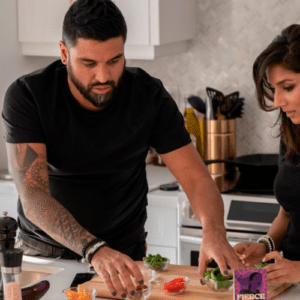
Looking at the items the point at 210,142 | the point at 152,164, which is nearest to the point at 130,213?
the point at 210,142

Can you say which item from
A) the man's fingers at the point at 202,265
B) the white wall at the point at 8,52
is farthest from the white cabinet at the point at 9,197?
the man's fingers at the point at 202,265

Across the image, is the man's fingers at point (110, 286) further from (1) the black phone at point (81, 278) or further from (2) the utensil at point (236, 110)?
(2) the utensil at point (236, 110)

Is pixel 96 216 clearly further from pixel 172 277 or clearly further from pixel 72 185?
pixel 172 277

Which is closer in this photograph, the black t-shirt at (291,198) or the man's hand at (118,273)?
the man's hand at (118,273)

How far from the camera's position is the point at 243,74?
3.92 metres

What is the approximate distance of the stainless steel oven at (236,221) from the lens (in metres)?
3.24

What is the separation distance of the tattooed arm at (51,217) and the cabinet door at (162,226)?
129cm

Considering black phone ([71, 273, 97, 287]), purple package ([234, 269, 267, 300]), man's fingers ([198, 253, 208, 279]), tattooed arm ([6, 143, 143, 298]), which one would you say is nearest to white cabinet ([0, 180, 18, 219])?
tattooed arm ([6, 143, 143, 298])

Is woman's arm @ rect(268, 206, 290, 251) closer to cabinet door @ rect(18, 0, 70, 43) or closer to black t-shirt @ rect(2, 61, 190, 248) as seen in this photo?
black t-shirt @ rect(2, 61, 190, 248)

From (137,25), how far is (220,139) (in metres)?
0.76

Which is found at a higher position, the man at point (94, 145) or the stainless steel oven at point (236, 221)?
the man at point (94, 145)

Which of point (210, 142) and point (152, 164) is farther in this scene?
point (152, 164)

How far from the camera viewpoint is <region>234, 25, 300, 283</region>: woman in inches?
86.0

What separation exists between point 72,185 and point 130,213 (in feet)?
0.79
